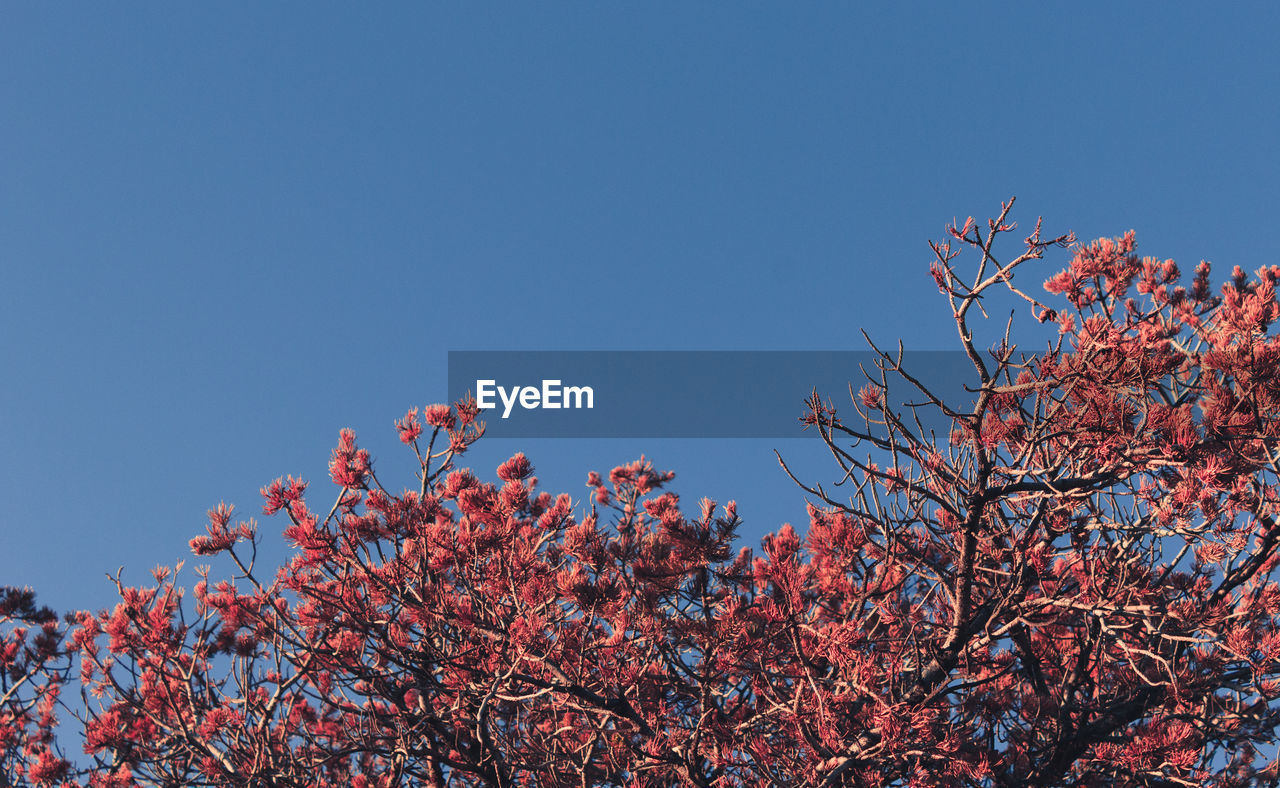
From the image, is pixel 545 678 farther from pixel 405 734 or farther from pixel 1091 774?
pixel 1091 774

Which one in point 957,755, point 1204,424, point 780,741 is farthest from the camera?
point 780,741

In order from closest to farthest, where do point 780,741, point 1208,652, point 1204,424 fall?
point 1204,424, point 780,741, point 1208,652

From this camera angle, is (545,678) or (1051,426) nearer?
(1051,426)

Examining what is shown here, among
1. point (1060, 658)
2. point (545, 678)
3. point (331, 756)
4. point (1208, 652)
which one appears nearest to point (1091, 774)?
point (1060, 658)

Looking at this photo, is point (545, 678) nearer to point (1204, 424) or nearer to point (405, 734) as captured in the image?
point (405, 734)

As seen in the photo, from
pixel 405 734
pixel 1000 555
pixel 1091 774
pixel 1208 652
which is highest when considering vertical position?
pixel 1000 555

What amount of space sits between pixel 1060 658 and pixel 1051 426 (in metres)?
2.80

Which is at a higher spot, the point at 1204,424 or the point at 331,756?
the point at 1204,424

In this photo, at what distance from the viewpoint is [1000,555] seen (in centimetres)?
539

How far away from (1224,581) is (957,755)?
2150 millimetres

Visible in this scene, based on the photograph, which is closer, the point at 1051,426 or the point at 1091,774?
the point at 1051,426

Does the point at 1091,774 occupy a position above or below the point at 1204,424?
below

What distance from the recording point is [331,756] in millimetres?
5703

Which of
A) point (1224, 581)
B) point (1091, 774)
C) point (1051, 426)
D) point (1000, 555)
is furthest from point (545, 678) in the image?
point (1224, 581)
